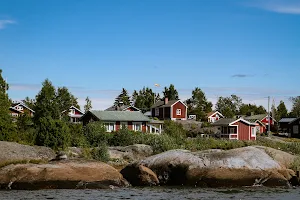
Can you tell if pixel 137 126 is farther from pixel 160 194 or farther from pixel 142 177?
pixel 160 194

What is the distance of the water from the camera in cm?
2006

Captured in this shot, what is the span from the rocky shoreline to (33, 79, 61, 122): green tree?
3299cm

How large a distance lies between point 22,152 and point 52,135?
5.53 metres

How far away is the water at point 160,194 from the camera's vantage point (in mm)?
20062

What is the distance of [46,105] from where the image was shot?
189 ft

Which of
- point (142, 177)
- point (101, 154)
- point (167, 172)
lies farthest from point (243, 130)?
point (142, 177)

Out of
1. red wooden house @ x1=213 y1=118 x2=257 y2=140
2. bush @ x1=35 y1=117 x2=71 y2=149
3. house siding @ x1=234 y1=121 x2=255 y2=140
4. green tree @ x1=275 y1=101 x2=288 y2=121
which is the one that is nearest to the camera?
bush @ x1=35 y1=117 x2=71 y2=149

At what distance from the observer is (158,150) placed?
1553 inches

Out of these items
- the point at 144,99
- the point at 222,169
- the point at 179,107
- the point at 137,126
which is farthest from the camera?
the point at 144,99

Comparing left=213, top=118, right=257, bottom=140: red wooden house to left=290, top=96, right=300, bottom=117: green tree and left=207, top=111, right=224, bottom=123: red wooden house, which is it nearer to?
left=207, top=111, right=224, bottom=123: red wooden house

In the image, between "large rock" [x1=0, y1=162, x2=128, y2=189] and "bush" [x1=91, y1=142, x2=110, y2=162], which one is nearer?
"large rock" [x1=0, y1=162, x2=128, y2=189]

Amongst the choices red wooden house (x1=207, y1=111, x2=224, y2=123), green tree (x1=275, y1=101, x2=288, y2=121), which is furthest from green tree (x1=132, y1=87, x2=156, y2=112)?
green tree (x1=275, y1=101, x2=288, y2=121)

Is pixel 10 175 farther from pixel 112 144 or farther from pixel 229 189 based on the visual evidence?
pixel 112 144

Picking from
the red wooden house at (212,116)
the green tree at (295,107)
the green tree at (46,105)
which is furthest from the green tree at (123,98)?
the green tree at (46,105)
